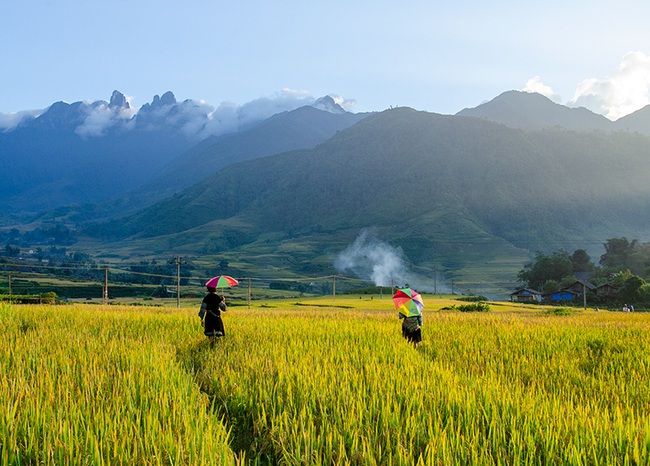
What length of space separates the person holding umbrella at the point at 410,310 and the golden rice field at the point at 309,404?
2.31 ft

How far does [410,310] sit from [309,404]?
5.97 metres

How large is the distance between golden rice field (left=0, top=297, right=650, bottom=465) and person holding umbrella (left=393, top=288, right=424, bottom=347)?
703 mm

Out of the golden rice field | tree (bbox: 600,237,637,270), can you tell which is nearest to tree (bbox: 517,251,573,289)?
tree (bbox: 600,237,637,270)

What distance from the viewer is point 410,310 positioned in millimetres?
11719

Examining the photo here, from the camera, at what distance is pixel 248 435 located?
5.78m

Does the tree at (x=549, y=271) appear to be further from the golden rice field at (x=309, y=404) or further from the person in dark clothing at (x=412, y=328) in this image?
the golden rice field at (x=309, y=404)

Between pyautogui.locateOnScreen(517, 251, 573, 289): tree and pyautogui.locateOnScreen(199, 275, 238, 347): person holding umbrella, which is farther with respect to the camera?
pyautogui.locateOnScreen(517, 251, 573, 289): tree

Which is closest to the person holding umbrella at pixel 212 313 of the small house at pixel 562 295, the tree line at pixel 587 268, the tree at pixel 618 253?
the small house at pixel 562 295

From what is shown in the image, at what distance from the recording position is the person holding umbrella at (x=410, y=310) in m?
11.8

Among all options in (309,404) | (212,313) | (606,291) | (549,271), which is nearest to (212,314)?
(212,313)

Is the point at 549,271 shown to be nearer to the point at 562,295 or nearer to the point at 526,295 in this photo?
the point at 526,295

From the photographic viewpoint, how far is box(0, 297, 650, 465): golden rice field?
4.40 metres

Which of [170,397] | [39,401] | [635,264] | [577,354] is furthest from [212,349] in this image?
[635,264]

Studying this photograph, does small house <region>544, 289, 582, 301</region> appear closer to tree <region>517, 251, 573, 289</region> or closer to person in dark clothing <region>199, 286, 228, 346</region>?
tree <region>517, 251, 573, 289</region>
